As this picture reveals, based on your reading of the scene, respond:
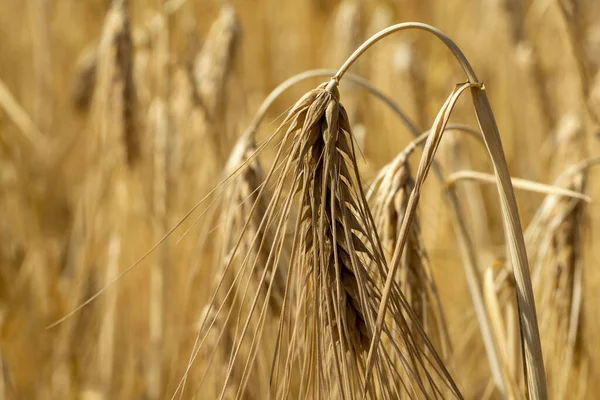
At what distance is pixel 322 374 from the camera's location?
1.26 feet

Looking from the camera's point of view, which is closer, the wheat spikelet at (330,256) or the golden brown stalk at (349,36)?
the wheat spikelet at (330,256)

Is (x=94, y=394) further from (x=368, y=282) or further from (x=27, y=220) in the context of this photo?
(x=368, y=282)

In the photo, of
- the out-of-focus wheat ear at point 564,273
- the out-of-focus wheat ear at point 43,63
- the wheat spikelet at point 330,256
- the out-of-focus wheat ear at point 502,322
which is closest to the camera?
the wheat spikelet at point 330,256

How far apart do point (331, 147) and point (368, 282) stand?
9cm

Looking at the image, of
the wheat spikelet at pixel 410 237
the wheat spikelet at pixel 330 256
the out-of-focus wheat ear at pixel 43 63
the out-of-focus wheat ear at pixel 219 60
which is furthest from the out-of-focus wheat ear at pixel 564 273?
the out-of-focus wheat ear at pixel 43 63

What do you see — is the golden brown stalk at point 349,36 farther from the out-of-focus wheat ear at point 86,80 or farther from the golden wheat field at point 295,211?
the out-of-focus wheat ear at point 86,80

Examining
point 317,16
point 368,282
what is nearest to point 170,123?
point 368,282

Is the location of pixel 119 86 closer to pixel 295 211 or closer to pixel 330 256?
pixel 295 211

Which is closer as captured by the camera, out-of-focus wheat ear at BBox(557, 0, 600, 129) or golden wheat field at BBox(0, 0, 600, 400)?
golden wheat field at BBox(0, 0, 600, 400)

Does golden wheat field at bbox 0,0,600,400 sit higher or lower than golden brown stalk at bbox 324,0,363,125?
lower

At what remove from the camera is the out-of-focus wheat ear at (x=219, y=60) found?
0.97 metres

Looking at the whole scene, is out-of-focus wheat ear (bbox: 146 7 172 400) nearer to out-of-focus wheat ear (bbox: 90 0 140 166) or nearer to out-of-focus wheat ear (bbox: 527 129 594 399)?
out-of-focus wheat ear (bbox: 90 0 140 166)

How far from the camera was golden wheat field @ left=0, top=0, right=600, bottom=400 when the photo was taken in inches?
14.8

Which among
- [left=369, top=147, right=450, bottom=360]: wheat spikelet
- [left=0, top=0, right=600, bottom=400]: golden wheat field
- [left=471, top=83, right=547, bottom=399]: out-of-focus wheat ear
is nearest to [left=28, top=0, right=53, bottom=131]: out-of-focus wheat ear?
[left=0, top=0, right=600, bottom=400]: golden wheat field
